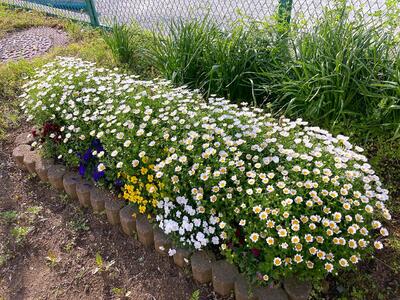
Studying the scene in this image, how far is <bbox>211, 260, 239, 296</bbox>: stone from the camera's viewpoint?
213 centimetres

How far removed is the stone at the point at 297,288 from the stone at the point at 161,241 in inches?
30.1

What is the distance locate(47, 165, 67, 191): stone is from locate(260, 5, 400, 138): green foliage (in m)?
1.91

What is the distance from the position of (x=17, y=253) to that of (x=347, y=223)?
2.24 metres

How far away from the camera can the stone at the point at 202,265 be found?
2.21m

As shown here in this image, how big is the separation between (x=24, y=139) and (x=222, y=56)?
202 centimetres

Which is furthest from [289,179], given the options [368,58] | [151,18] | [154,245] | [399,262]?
[151,18]

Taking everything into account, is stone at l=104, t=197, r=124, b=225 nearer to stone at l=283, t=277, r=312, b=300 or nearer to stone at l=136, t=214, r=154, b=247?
stone at l=136, t=214, r=154, b=247

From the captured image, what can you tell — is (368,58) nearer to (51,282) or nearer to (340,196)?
(340,196)

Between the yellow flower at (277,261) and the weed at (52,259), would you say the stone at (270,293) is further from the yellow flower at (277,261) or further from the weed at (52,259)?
the weed at (52,259)

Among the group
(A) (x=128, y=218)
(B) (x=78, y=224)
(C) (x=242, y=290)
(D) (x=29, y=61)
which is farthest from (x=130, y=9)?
(C) (x=242, y=290)

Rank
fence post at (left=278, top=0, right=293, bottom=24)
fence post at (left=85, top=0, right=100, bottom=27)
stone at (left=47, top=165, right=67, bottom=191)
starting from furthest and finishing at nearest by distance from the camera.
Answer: fence post at (left=85, top=0, right=100, bottom=27), fence post at (left=278, top=0, right=293, bottom=24), stone at (left=47, top=165, right=67, bottom=191)

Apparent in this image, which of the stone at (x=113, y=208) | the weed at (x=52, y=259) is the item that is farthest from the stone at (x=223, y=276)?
the weed at (x=52, y=259)

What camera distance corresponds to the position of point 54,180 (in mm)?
3037

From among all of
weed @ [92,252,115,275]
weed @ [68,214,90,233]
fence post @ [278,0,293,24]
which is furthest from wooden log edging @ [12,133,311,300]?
fence post @ [278,0,293,24]
